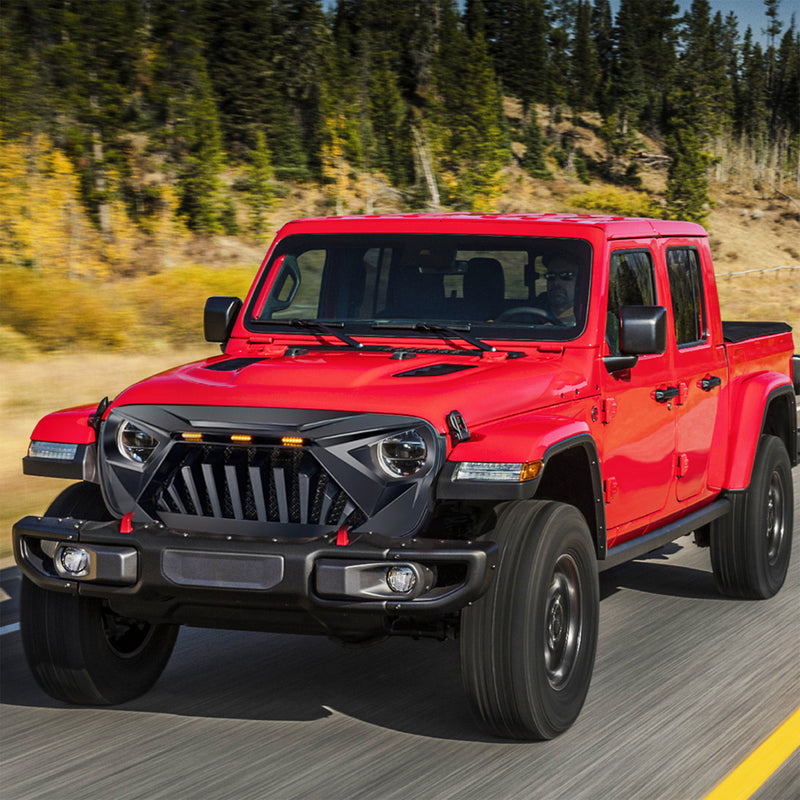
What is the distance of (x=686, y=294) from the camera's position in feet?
22.3

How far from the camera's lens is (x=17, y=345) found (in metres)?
18.2

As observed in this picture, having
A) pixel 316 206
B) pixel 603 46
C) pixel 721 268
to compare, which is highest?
pixel 603 46

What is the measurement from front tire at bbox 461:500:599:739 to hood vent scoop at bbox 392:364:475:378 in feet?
2.02

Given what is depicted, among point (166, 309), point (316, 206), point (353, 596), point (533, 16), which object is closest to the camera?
point (353, 596)

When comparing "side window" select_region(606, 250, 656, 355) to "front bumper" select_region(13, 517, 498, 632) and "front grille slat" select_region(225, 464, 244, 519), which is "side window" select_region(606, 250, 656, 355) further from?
"front grille slat" select_region(225, 464, 244, 519)

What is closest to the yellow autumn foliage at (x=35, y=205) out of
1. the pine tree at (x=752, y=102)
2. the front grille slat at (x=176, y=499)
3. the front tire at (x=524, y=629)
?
the front grille slat at (x=176, y=499)

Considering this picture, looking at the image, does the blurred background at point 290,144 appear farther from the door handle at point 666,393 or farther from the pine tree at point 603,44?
the door handle at point 666,393

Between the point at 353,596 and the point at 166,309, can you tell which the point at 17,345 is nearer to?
the point at 166,309

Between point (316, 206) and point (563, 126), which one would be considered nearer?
point (316, 206)

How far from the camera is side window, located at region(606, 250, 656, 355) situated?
589 centimetres

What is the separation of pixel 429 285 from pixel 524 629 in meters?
1.93

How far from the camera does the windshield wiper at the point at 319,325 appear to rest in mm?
5750

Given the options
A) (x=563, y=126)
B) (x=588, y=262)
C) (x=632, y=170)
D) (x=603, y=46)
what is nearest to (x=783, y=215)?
(x=632, y=170)

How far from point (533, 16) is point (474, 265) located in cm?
10059
